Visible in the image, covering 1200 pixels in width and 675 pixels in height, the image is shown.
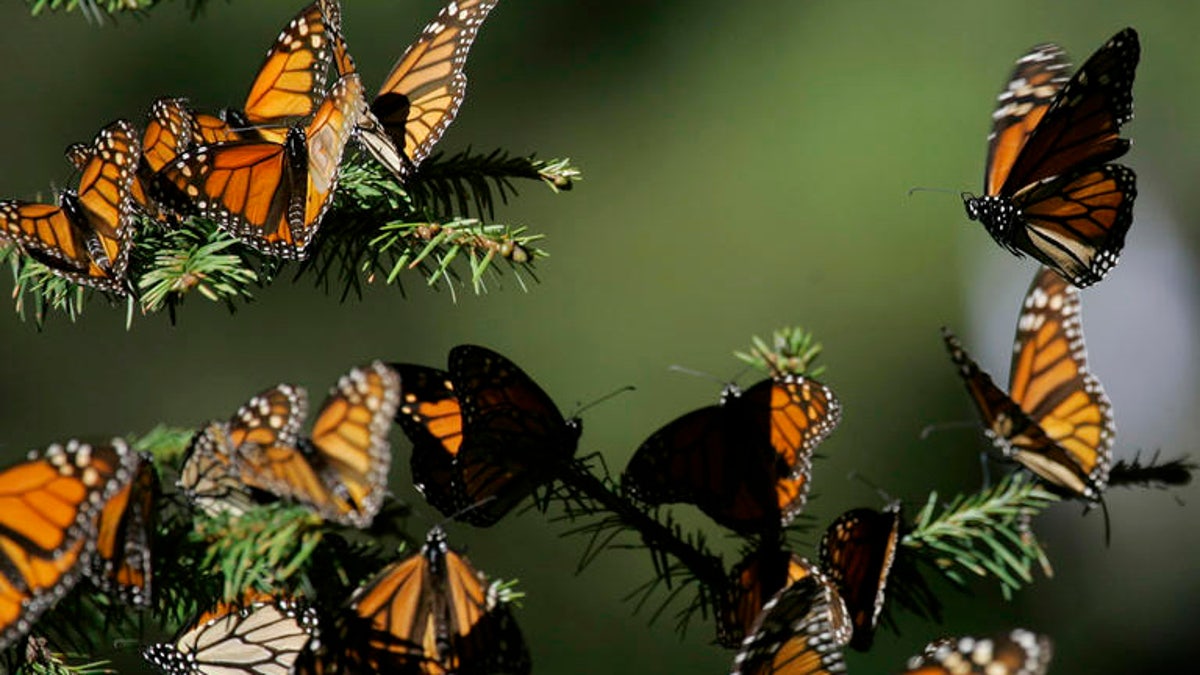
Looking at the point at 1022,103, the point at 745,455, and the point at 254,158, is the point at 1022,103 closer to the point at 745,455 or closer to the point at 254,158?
the point at 745,455

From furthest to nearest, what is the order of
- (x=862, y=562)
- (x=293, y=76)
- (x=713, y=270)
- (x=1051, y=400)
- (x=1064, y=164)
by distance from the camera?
(x=713, y=270)
(x=1064, y=164)
(x=293, y=76)
(x=1051, y=400)
(x=862, y=562)

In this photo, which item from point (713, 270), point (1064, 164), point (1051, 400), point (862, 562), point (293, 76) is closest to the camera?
point (862, 562)

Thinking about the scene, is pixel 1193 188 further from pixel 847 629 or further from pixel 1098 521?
pixel 847 629

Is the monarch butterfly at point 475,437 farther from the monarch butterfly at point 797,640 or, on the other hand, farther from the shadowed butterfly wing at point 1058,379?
the shadowed butterfly wing at point 1058,379

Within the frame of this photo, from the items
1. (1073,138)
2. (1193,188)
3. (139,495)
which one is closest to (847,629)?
(139,495)

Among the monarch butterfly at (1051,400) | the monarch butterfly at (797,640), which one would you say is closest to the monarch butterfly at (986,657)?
the monarch butterfly at (797,640)

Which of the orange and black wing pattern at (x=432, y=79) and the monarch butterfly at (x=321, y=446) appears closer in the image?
the monarch butterfly at (x=321, y=446)

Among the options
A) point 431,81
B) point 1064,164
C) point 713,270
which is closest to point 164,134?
point 431,81
